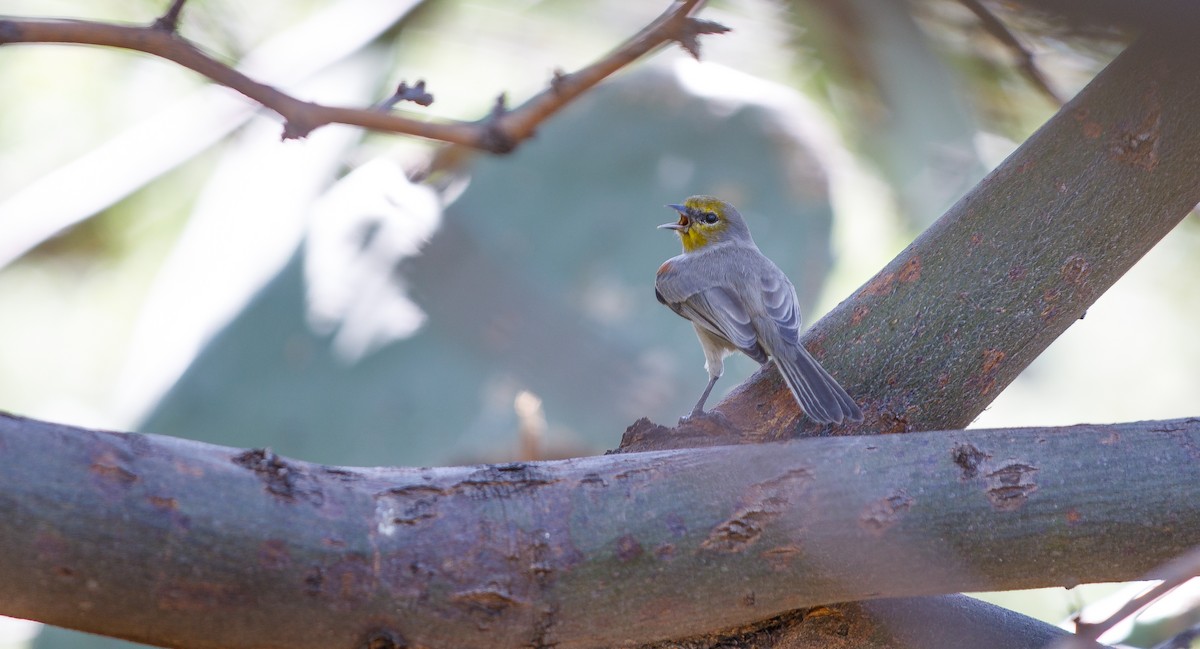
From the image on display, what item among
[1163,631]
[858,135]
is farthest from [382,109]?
[858,135]

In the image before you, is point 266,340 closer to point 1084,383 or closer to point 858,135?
point 858,135

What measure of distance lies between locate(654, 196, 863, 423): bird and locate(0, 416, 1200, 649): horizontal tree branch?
0.75 m

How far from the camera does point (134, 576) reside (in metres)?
1.39

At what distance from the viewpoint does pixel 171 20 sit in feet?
4.16

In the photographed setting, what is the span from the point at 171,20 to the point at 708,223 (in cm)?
344

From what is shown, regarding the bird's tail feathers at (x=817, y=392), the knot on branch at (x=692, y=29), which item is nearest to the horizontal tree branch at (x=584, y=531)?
the bird's tail feathers at (x=817, y=392)

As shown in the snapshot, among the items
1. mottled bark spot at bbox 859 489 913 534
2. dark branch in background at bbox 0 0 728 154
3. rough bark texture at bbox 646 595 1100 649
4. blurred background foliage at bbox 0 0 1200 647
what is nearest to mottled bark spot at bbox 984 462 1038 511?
mottled bark spot at bbox 859 489 913 534

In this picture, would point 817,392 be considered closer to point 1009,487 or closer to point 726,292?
point 1009,487

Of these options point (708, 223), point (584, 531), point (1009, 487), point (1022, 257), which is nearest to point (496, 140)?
point (584, 531)

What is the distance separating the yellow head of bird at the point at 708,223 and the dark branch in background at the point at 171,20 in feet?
10.8

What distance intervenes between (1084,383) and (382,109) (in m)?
5.82

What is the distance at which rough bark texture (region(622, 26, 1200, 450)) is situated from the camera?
2254 mm

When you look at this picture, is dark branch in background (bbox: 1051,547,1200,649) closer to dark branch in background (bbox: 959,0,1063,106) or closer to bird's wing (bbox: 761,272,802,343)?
dark branch in background (bbox: 959,0,1063,106)

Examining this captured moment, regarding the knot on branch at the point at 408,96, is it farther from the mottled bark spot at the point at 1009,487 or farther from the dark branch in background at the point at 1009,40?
the mottled bark spot at the point at 1009,487
